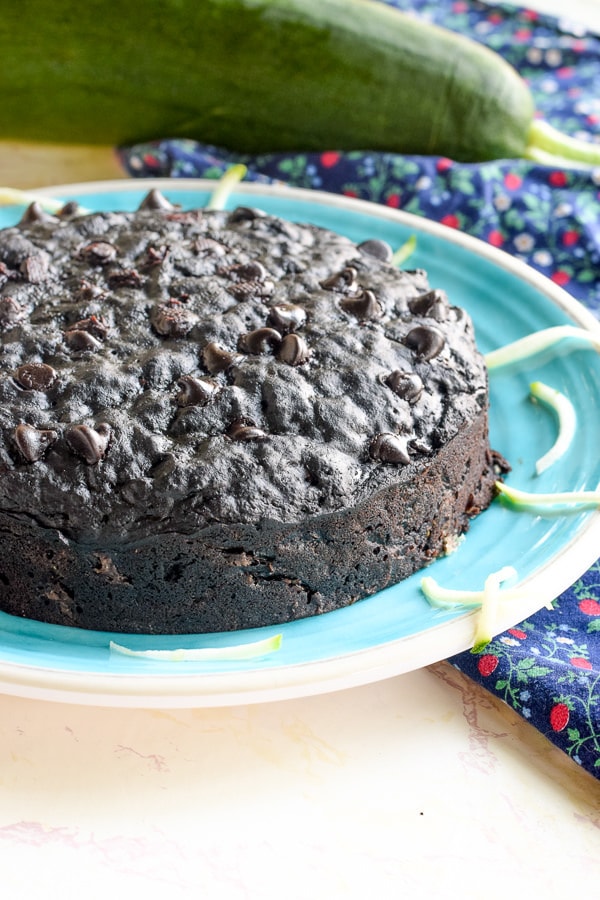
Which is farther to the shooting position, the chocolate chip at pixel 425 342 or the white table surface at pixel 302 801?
the chocolate chip at pixel 425 342

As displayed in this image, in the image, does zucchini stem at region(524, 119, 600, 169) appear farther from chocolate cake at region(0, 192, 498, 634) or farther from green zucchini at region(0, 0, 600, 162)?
chocolate cake at region(0, 192, 498, 634)

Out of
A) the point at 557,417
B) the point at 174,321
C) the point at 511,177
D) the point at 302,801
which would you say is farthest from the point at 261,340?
the point at 511,177

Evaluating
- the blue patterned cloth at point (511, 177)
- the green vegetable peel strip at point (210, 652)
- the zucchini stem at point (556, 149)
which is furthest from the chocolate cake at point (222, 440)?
the zucchini stem at point (556, 149)

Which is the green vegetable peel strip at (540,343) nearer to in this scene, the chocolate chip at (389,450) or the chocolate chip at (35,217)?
the chocolate chip at (389,450)

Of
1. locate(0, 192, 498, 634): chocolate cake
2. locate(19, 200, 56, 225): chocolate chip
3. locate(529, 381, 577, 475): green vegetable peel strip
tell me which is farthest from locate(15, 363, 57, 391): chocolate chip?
locate(529, 381, 577, 475): green vegetable peel strip

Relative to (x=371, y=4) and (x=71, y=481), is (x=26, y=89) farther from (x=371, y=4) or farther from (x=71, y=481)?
(x=71, y=481)

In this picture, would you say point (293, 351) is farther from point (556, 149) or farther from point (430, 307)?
point (556, 149)
